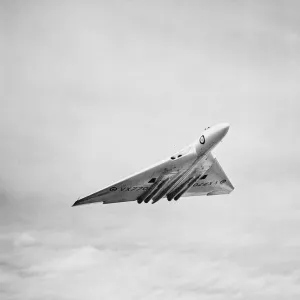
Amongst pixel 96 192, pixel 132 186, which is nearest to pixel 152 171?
pixel 132 186

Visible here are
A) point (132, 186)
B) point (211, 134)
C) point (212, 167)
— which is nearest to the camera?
point (211, 134)

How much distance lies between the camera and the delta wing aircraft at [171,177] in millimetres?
51188

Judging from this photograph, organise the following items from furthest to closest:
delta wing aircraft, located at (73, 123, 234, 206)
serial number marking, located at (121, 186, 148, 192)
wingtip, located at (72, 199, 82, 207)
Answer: serial number marking, located at (121, 186, 148, 192)
wingtip, located at (72, 199, 82, 207)
delta wing aircraft, located at (73, 123, 234, 206)

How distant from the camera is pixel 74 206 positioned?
170 feet

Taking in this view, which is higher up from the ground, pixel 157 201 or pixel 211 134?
pixel 211 134

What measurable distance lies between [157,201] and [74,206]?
29.9ft

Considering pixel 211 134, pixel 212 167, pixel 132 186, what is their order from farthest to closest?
pixel 212 167, pixel 132 186, pixel 211 134

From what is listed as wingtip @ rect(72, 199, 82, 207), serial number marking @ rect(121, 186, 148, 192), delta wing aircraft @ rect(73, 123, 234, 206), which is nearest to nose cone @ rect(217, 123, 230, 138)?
delta wing aircraft @ rect(73, 123, 234, 206)

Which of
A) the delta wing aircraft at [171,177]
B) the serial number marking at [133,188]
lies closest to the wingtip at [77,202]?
the delta wing aircraft at [171,177]

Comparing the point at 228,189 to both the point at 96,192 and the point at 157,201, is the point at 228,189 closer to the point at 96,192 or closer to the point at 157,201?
the point at 157,201

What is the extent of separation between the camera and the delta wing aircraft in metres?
51.2

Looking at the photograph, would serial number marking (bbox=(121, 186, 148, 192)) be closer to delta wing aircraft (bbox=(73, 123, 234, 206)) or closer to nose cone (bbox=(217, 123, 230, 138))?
delta wing aircraft (bbox=(73, 123, 234, 206))

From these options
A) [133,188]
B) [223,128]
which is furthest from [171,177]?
[223,128]

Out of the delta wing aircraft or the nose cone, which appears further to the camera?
the delta wing aircraft
